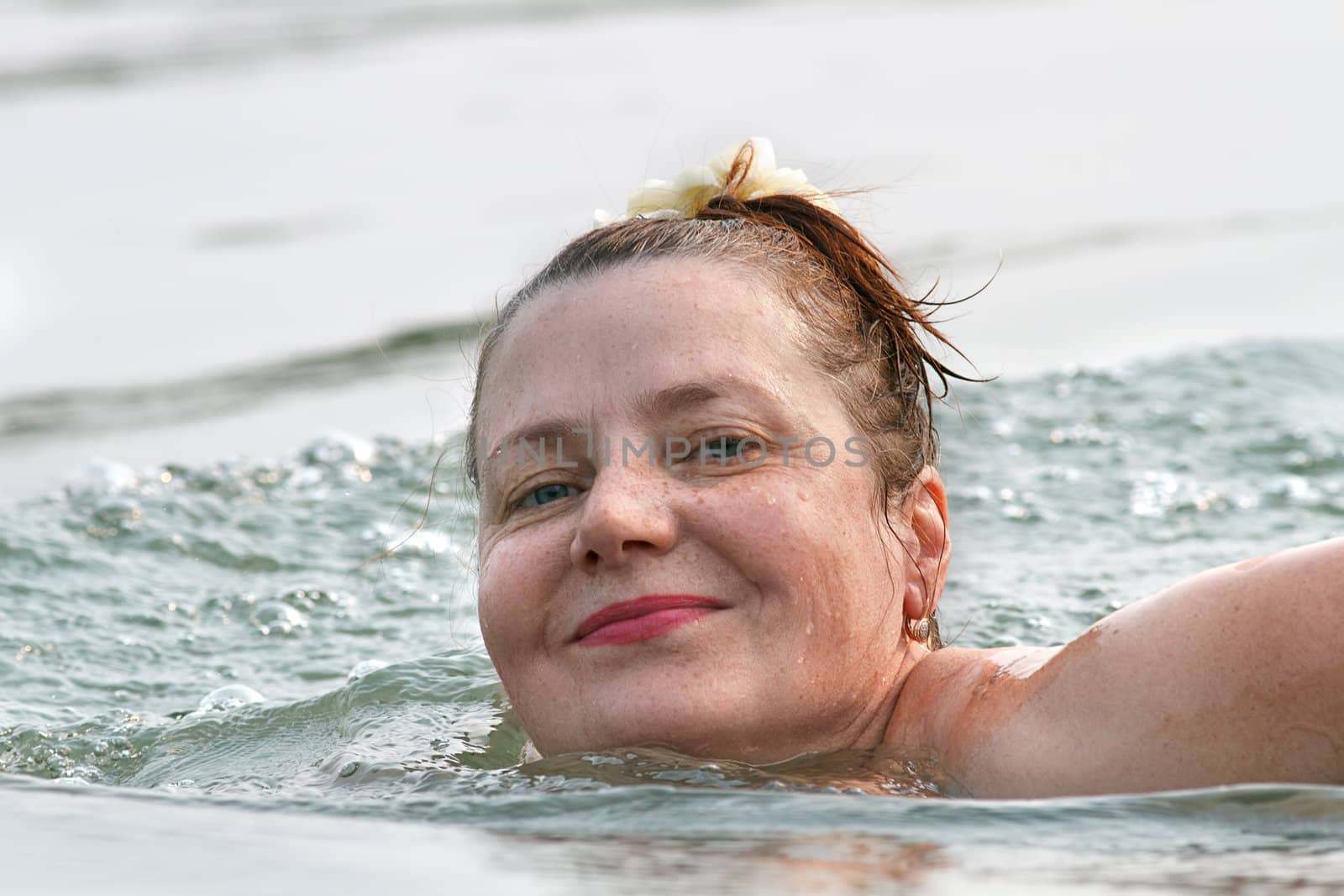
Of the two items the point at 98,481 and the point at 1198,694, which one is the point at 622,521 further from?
the point at 98,481

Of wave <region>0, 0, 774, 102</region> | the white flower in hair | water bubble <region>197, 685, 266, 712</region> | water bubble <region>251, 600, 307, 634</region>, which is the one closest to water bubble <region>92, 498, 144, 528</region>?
water bubble <region>251, 600, 307, 634</region>

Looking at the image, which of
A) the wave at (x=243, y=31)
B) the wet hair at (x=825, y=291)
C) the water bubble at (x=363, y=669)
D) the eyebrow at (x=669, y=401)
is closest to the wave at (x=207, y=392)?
the water bubble at (x=363, y=669)

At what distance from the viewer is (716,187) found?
3.53 meters

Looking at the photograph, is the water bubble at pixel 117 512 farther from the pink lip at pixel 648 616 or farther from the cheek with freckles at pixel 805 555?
the cheek with freckles at pixel 805 555

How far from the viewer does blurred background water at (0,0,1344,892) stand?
2.35 meters

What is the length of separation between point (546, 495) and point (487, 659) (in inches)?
47.8

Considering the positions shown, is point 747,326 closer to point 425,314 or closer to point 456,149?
point 425,314

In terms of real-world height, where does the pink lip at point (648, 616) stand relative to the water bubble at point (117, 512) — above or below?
below

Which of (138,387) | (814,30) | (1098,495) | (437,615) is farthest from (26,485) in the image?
(814,30)

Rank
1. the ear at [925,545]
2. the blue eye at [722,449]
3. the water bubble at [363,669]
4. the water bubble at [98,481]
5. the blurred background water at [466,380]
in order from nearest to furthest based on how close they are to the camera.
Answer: the blurred background water at [466,380]
the blue eye at [722,449]
the ear at [925,545]
the water bubble at [363,669]
the water bubble at [98,481]

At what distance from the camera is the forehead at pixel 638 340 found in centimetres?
289

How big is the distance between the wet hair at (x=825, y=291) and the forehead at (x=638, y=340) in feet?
0.17

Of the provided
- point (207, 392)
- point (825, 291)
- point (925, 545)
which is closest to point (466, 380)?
point (207, 392)

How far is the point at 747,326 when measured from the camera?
298 cm
